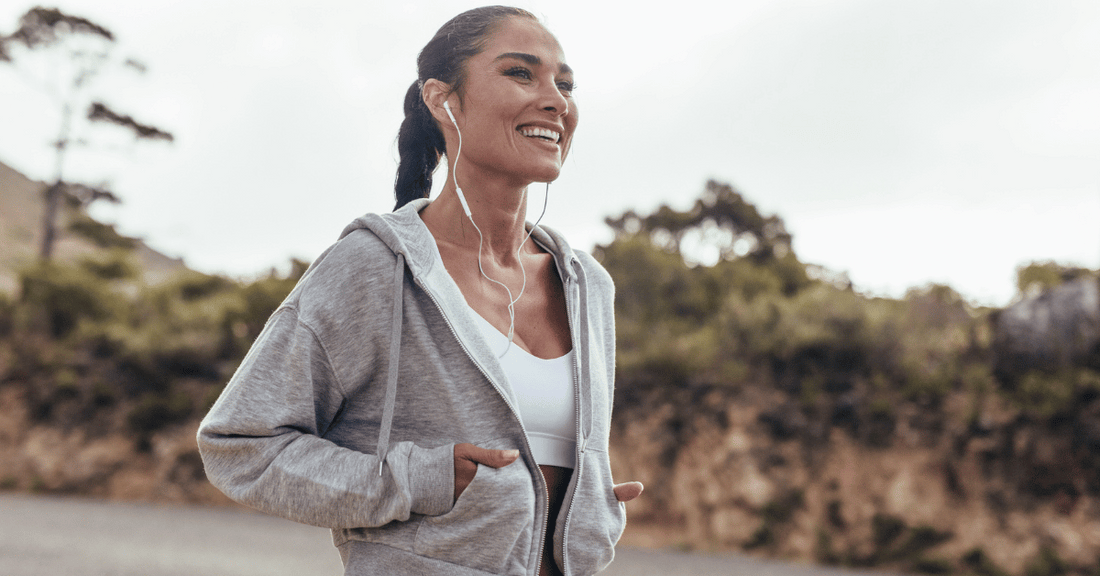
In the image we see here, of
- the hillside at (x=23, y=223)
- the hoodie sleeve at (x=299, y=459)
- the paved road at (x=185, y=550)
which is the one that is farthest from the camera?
the hillside at (x=23, y=223)

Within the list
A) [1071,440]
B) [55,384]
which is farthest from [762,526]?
[55,384]

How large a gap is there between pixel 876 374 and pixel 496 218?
714cm

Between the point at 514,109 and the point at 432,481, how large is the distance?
0.73 metres

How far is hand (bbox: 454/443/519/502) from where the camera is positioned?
1.43 m

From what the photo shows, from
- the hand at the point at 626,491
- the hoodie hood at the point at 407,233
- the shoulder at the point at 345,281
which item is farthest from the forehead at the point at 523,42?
the hand at the point at 626,491

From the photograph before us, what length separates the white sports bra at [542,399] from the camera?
5.28 feet

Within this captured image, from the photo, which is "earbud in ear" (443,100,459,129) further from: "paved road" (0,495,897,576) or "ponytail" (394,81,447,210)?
"paved road" (0,495,897,576)

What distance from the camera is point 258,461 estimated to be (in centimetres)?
144

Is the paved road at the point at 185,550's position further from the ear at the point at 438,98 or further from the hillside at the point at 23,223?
the hillside at the point at 23,223

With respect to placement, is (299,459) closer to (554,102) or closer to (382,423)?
(382,423)

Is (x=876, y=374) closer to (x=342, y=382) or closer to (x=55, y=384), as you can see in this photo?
(x=342, y=382)

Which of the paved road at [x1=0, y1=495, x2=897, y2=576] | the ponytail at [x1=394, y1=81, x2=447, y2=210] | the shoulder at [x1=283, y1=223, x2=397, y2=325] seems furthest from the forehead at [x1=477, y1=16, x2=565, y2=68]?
the paved road at [x1=0, y1=495, x2=897, y2=576]

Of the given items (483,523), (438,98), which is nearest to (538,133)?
(438,98)

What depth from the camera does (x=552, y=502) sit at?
1682 millimetres
